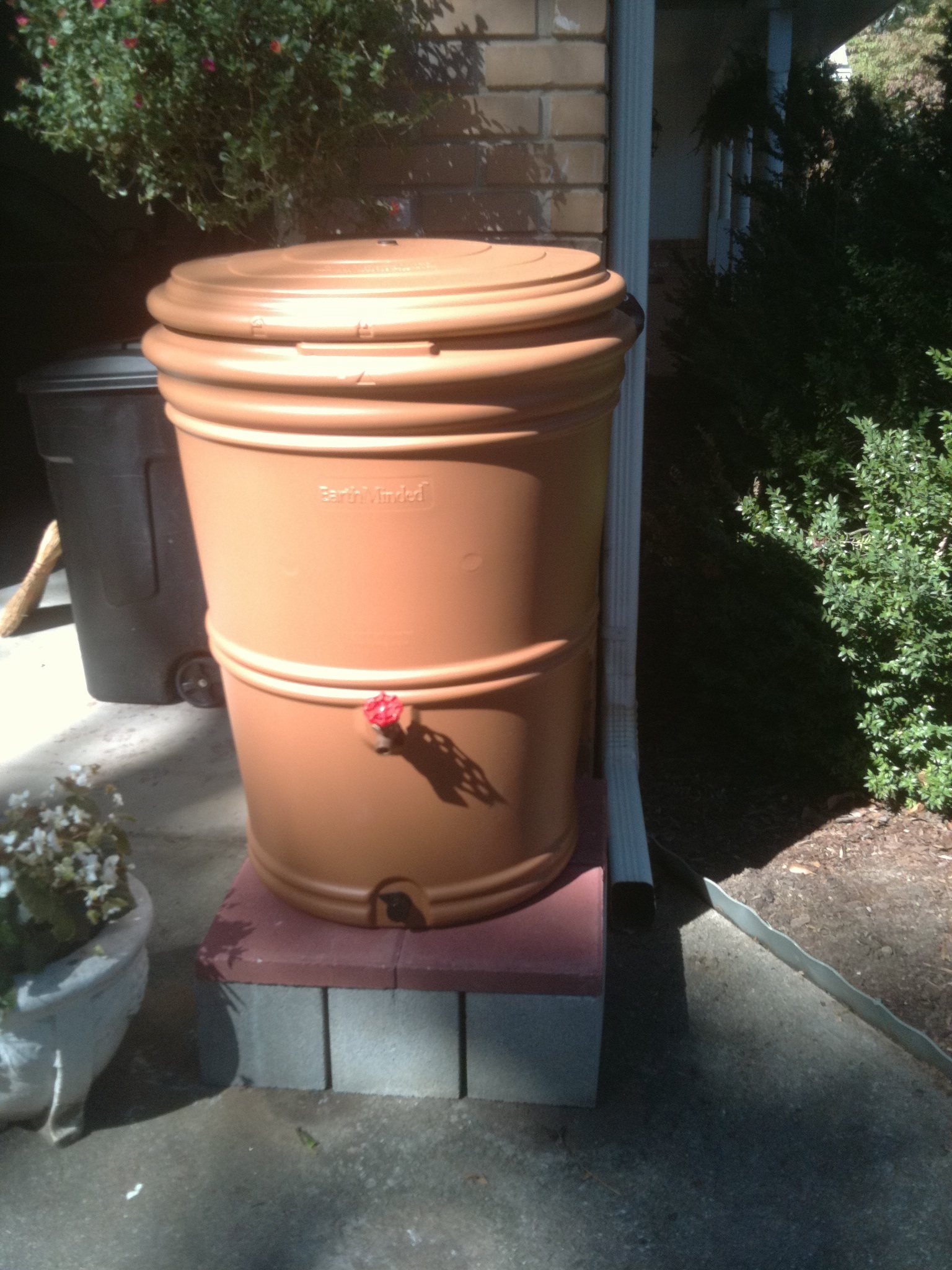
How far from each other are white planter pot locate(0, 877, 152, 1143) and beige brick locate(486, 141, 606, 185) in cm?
185

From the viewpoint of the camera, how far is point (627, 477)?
299 centimetres

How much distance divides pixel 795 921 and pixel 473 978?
3.48 ft

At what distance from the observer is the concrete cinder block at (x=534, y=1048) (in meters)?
2.15

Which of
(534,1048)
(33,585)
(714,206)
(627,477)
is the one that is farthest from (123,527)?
(714,206)

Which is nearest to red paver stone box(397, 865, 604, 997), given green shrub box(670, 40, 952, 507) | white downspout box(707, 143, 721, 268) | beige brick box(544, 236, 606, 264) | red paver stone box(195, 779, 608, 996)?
red paver stone box(195, 779, 608, 996)

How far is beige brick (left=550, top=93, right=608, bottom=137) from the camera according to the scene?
8.63 ft

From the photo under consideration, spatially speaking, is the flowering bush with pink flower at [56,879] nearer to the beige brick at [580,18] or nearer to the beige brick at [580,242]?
the beige brick at [580,242]

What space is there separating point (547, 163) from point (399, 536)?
127 centimetres

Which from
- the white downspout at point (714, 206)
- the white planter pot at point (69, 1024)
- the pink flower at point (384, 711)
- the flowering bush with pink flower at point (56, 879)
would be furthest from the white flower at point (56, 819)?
the white downspout at point (714, 206)

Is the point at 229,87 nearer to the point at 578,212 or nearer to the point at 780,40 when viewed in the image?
the point at 578,212

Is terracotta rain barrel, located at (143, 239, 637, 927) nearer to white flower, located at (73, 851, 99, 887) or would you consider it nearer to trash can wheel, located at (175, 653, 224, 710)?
white flower, located at (73, 851, 99, 887)

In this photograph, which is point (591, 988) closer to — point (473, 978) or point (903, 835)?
point (473, 978)

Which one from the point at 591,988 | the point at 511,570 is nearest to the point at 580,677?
the point at 511,570

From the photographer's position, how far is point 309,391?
180cm
